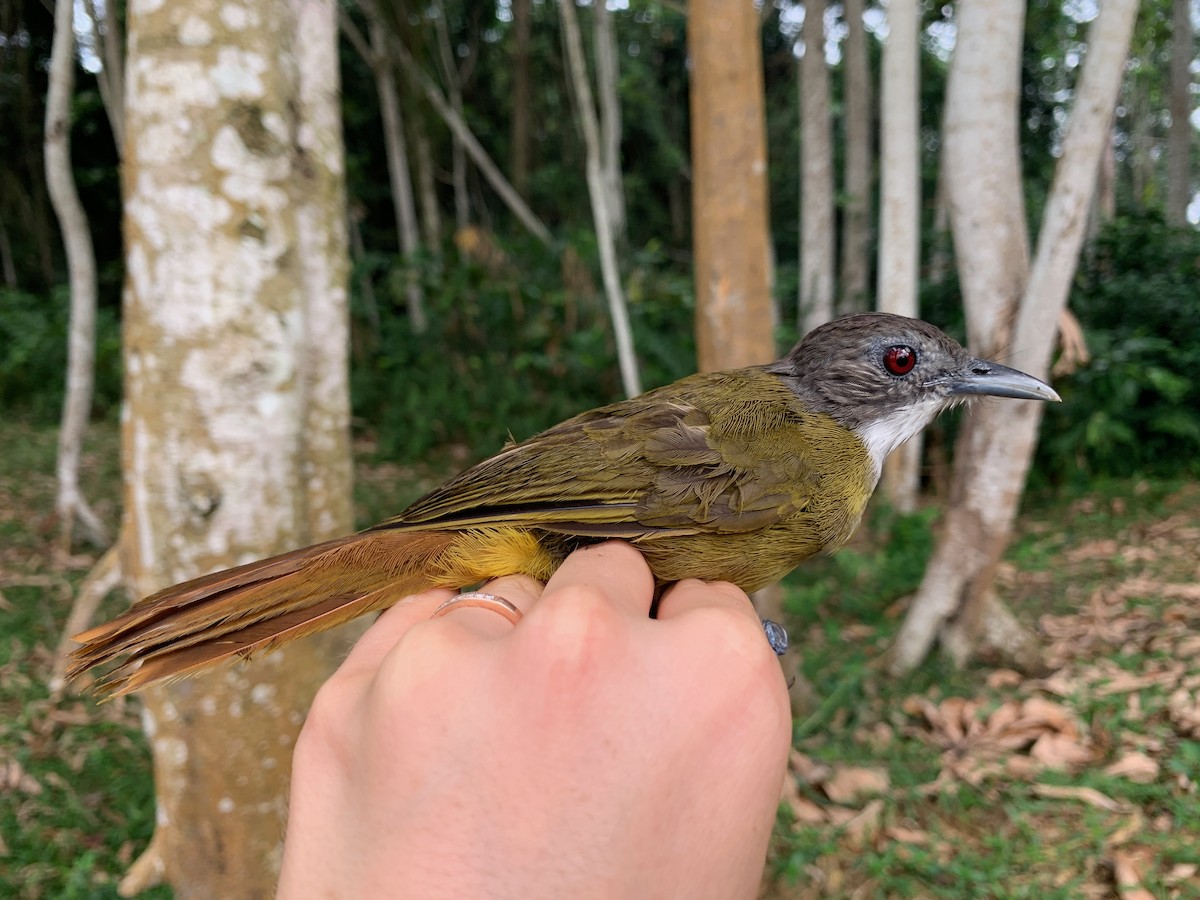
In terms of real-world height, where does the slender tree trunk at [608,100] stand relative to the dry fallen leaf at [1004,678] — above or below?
above

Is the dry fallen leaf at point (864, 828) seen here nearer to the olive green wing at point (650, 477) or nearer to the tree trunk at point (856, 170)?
the olive green wing at point (650, 477)

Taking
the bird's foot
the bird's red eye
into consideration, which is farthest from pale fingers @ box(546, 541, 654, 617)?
the bird's red eye

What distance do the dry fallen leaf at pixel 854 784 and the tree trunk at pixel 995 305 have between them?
0.98 m

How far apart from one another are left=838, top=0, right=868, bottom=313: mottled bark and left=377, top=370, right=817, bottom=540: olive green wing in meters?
6.77

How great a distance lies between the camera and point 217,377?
2176 mm

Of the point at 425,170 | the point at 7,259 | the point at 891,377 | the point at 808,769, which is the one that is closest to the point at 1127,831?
the point at 808,769

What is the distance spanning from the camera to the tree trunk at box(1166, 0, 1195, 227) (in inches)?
392

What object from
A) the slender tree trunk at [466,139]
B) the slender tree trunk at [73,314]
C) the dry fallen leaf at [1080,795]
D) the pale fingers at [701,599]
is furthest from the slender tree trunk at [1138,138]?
the pale fingers at [701,599]

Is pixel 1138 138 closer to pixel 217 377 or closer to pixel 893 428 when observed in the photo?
pixel 893 428

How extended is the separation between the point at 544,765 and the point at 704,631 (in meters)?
0.28

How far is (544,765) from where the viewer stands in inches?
34.8

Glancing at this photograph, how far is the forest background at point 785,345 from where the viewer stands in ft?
9.38

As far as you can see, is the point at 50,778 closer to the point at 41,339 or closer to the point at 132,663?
the point at 132,663

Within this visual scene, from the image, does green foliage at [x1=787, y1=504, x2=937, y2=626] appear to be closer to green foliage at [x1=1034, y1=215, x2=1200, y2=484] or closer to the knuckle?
green foliage at [x1=1034, y1=215, x2=1200, y2=484]
